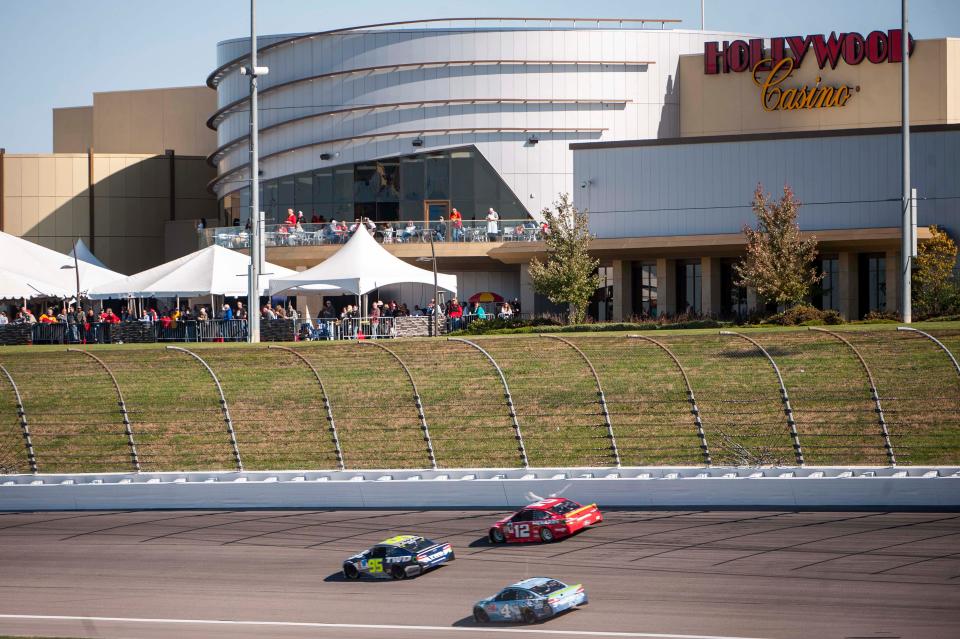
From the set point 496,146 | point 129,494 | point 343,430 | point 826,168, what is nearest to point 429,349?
point 343,430

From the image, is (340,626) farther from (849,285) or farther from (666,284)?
(666,284)

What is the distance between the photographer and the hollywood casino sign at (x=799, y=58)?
56.8 meters

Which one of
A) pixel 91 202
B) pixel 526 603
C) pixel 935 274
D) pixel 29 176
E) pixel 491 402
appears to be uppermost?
pixel 29 176

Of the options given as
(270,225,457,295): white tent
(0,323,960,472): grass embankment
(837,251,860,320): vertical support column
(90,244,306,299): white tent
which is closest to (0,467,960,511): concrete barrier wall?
(0,323,960,472): grass embankment

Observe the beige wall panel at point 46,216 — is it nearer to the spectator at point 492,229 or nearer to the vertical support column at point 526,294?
the spectator at point 492,229

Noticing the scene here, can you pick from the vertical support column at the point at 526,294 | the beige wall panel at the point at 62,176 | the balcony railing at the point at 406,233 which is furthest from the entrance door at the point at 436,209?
the beige wall panel at the point at 62,176

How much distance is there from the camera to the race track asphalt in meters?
15.4

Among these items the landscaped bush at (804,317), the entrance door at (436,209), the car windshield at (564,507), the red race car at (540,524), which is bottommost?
the red race car at (540,524)

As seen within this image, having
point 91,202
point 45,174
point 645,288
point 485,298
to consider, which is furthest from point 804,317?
point 45,174

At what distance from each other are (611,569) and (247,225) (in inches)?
1637

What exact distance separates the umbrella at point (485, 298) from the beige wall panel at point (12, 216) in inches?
1227

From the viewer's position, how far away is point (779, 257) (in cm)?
4431

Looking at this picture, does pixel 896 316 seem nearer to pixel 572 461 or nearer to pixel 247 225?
pixel 572 461

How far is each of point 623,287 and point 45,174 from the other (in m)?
38.8
